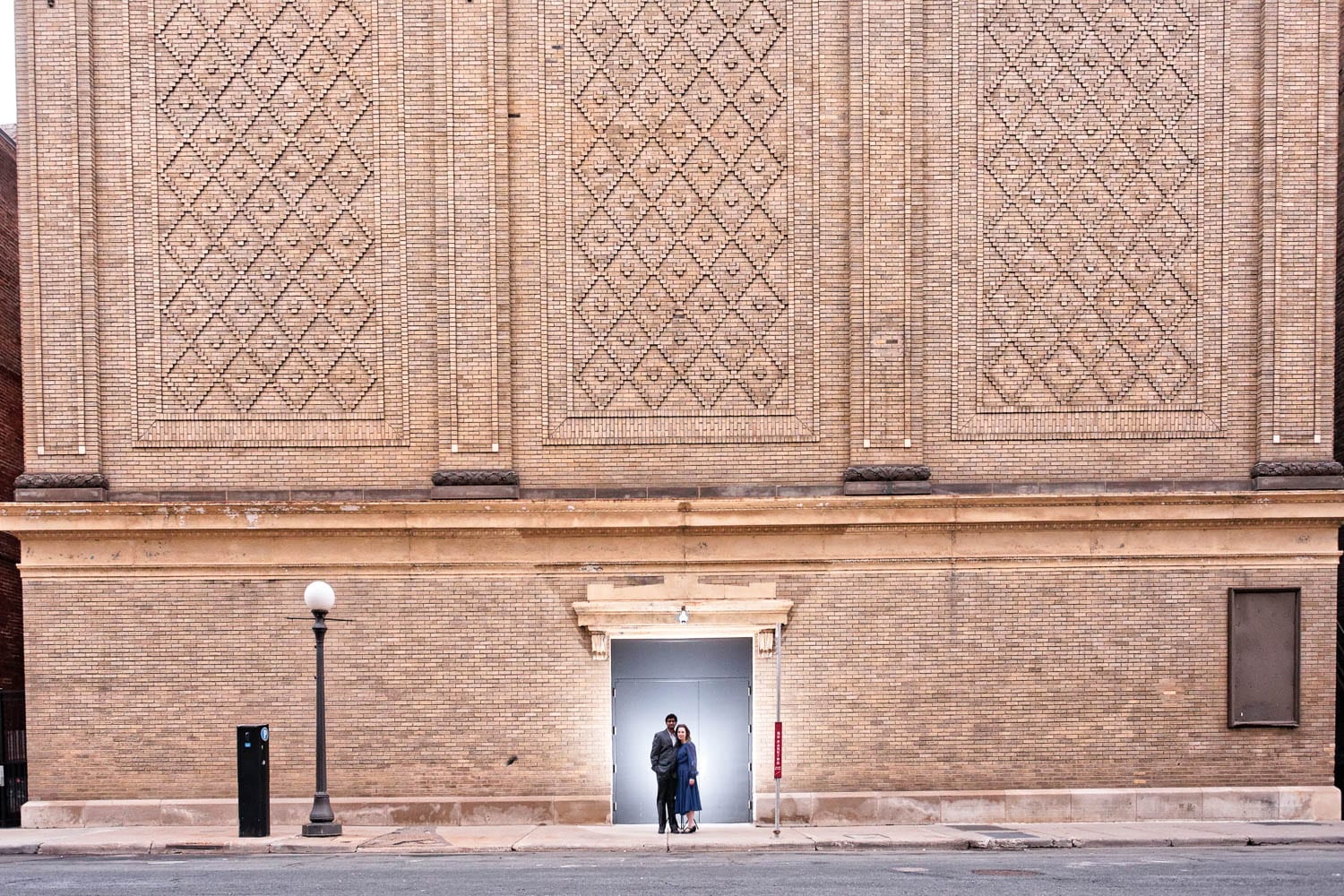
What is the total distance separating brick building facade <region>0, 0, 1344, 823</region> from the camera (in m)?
14.1

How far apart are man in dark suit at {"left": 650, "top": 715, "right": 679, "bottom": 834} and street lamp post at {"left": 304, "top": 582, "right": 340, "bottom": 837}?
399 cm

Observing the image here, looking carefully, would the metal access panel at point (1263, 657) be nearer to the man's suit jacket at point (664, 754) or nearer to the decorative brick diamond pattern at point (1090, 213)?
the decorative brick diamond pattern at point (1090, 213)

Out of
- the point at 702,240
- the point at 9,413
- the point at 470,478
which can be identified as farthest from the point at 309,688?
the point at 9,413

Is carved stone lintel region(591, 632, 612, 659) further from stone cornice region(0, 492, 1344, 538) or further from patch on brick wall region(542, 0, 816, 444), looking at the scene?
patch on brick wall region(542, 0, 816, 444)

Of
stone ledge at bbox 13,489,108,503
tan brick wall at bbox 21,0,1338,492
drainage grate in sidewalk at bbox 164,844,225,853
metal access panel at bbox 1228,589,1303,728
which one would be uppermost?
tan brick wall at bbox 21,0,1338,492

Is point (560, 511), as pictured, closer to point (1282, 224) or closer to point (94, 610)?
point (94, 610)

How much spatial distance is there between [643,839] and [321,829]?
12.9ft

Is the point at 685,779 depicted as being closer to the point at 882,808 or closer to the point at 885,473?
the point at 882,808

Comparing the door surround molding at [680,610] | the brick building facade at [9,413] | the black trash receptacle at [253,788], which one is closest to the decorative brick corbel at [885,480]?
the door surround molding at [680,610]

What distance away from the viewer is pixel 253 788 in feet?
42.8

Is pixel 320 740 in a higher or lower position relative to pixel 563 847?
higher

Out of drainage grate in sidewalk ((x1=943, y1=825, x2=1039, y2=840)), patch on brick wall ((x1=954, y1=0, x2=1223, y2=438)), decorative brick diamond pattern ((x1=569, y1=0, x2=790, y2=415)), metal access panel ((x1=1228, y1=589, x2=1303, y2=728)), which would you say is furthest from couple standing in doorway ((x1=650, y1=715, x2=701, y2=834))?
metal access panel ((x1=1228, y1=589, x2=1303, y2=728))

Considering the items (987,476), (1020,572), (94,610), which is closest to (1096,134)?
(987,476)

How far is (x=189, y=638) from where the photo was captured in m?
14.1
